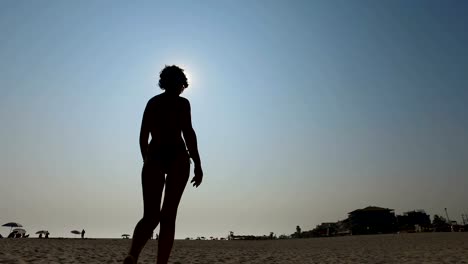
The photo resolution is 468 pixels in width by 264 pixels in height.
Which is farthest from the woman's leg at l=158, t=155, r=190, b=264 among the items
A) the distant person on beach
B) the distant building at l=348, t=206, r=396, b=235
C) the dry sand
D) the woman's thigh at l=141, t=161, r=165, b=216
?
the distant building at l=348, t=206, r=396, b=235

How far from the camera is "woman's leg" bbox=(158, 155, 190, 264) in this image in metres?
2.82

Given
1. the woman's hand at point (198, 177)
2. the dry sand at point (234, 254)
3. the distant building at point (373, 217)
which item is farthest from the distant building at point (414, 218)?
the woman's hand at point (198, 177)

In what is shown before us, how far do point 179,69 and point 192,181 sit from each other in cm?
116

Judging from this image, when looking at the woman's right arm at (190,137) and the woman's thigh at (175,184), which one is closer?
the woman's thigh at (175,184)

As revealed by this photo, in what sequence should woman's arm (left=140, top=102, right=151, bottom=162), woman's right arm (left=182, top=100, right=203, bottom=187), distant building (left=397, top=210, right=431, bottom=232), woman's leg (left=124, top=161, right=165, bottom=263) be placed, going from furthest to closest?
distant building (left=397, top=210, right=431, bottom=232), woman's right arm (left=182, top=100, right=203, bottom=187), woman's arm (left=140, top=102, right=151, bottom=162), woman's leg (left=124, top=161, right=165, bottom=263)

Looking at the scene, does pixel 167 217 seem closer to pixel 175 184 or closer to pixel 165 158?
pixel 175 184

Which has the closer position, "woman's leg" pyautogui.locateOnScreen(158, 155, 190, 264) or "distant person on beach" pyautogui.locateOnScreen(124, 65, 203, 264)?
"distant person on beach" pyautogui.locateOnScreen(124, 65, 203, 264)

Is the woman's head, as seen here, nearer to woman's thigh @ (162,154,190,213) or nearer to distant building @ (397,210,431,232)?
woman's thigh @ (162,154,190,213)

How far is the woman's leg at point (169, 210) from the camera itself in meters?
2.82

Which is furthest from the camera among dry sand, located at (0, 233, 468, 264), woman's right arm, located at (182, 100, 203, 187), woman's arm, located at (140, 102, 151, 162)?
dry sand, located at (0, 233, 468, 264)

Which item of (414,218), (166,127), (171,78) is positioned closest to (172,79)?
(171,78)

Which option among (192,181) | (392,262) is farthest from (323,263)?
(192,181)

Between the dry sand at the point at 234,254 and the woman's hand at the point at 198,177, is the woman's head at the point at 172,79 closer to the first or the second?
the woman's hand at the point at 198,177

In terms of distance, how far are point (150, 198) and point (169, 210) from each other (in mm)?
236
